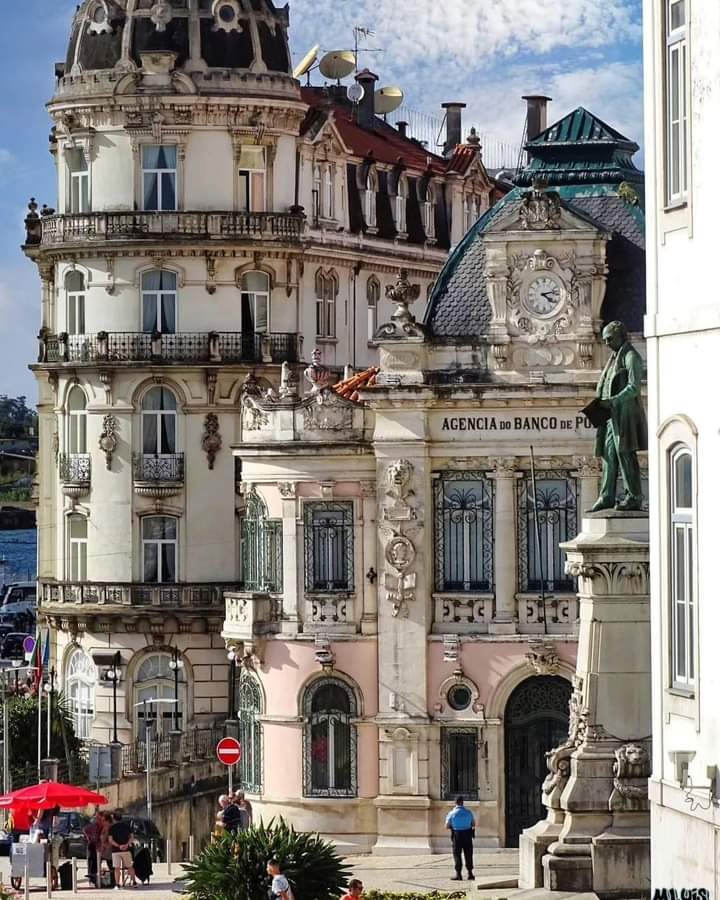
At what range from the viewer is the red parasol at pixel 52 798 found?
55406 mm

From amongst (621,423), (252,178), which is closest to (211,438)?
(252,178)

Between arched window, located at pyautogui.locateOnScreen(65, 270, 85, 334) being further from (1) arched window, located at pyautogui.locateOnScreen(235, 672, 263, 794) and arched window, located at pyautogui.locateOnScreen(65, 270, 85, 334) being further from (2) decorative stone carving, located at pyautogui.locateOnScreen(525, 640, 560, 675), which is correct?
(2) decorative stone carving, located at pyautogui.locateOnScreen(525, 640, 560, 675)

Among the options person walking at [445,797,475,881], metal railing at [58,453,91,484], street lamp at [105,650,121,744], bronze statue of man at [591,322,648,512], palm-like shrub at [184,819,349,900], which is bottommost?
person walking at [445,797,475,881]

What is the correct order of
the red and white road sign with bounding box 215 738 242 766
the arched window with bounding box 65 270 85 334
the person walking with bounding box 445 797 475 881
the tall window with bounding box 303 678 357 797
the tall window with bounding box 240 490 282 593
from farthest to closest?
the arched window with bounding box 65 270 85 334, the tall window with bounding box 240 490 282 593, the tall window with bounding box 303 678 357 797, the red and white road sign with bounding box 215 738 242 766, the person walking with bounding box 445 797 475 881

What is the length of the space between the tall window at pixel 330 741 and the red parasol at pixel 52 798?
914 cm

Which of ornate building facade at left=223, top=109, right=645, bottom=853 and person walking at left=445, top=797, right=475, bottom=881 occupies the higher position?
ornate building facade at left=223, top=109, right=645, bottom=853

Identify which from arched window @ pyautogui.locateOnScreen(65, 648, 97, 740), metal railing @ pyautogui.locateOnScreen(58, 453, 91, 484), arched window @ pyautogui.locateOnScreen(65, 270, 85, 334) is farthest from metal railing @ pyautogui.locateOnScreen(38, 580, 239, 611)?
arched window @ pyautogui.locateOnScreen(65, 270, 85, 334)

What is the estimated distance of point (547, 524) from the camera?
208ft

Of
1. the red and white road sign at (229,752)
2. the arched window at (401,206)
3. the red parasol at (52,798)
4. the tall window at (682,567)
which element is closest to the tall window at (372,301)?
the arched window at (401,206)

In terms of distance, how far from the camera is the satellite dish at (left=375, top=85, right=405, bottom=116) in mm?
98438

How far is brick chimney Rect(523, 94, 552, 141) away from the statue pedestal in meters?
50.5

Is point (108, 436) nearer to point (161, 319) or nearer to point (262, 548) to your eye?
point (161, 319)

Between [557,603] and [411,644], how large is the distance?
9.92 feet

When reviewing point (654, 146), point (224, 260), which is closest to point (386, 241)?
point (224, 260)
